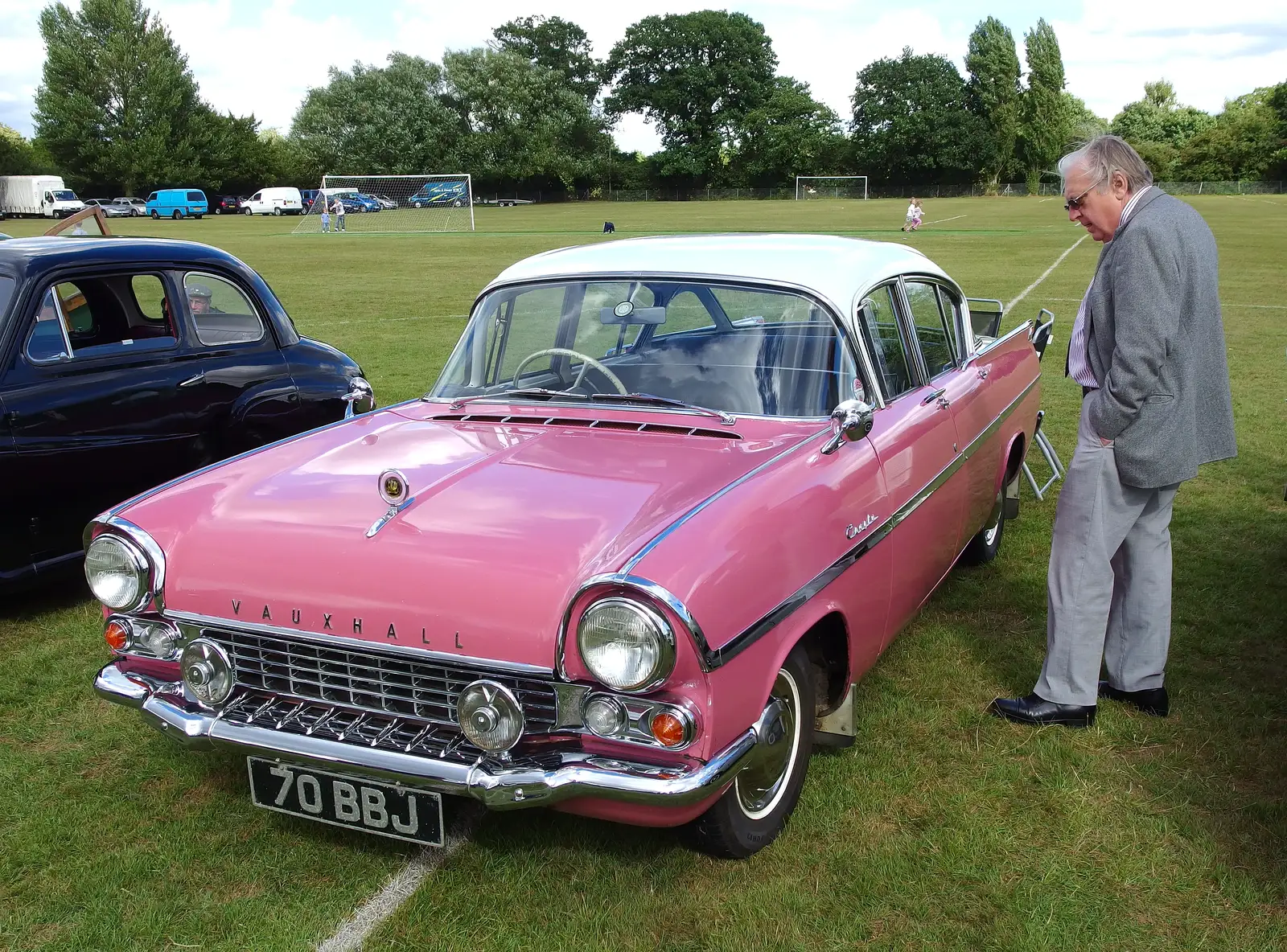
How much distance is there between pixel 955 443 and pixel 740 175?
255ft

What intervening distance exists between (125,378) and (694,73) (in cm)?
8370

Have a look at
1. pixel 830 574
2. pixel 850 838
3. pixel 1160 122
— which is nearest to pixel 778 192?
pixel 1160 122

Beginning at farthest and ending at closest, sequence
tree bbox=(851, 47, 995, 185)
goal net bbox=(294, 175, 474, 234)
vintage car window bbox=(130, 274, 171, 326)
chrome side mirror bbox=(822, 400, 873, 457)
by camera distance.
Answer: tree bbox=(851, 47, 995, 185) → goal net bbox=(294, 175, 474, 234) → vintage car window bbox=(130, 274, 171, 326) → chrome side mirror bbox=(822, 400, 873, 457)

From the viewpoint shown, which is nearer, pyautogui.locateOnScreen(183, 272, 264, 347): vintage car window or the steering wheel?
the steering wheel

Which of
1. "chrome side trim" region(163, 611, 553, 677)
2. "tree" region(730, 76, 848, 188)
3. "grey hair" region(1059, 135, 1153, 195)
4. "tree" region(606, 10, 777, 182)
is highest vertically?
"tree" region(606, 10, 777, 182)

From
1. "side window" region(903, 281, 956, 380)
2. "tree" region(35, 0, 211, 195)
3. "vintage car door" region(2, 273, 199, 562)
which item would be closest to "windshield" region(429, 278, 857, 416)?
"side window" region(903, 281, 956, 380)

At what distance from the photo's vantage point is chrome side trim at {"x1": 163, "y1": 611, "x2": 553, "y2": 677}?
257 centimetres

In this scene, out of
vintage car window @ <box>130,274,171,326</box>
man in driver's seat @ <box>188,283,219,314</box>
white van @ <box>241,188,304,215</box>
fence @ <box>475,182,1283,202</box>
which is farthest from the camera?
fence @ <box>475,182,1283,202</box>

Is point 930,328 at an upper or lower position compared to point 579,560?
upper

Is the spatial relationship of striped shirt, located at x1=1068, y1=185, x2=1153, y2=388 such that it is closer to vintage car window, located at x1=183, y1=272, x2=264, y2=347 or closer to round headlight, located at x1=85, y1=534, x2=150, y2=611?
round headlight, located at x1=85, y1=534, x2=150, y2=611

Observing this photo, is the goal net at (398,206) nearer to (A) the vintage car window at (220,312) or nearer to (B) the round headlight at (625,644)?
(A) the vintage car window at (220,312)

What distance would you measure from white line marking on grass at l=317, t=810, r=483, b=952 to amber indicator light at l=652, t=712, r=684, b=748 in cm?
69

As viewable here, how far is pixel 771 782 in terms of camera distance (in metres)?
3.08

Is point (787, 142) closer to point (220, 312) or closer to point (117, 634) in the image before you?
point (220, 312)
